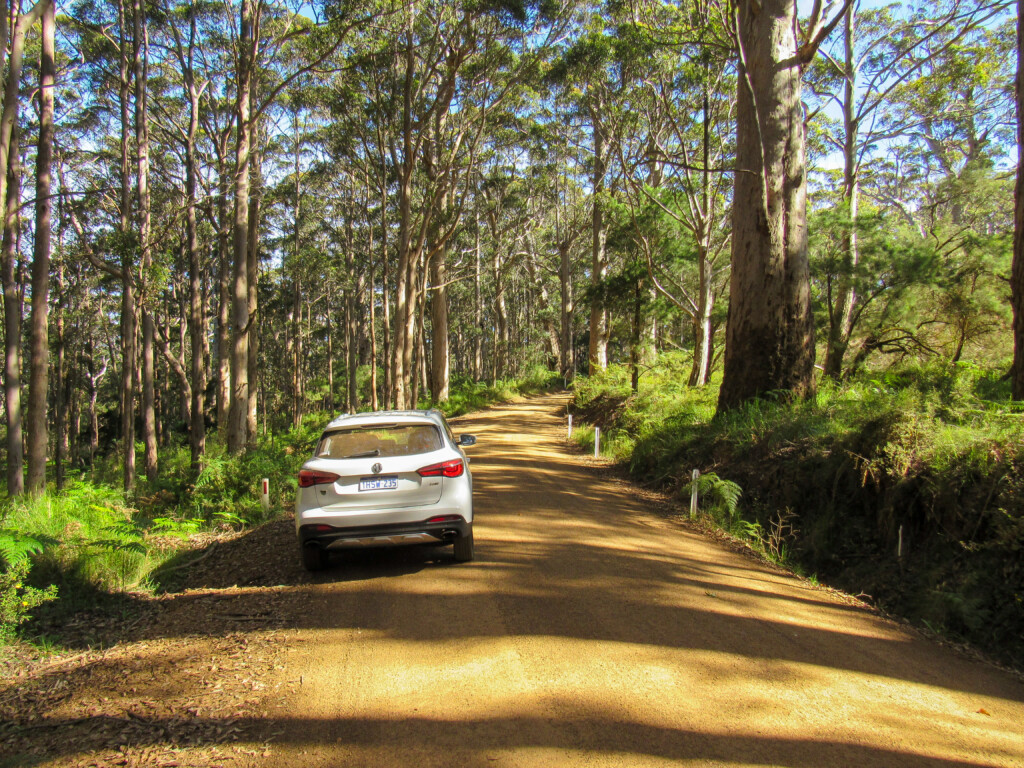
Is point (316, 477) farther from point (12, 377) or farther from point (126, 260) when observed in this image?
point (126, 260)

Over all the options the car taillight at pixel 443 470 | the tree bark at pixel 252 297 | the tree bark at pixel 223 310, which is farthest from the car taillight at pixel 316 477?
the tree bark at pixel 223 310

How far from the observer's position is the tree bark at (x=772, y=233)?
10.4 meters

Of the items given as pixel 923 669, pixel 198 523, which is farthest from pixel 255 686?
pixel 198 523

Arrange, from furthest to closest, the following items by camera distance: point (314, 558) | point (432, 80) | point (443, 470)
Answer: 1. point (432, 80)
2. point (314, 558)
3. point (443, 470)

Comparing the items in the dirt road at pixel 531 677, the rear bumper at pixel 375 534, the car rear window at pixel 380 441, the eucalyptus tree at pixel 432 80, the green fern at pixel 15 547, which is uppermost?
the eucalyptus tree at pixel 432 80

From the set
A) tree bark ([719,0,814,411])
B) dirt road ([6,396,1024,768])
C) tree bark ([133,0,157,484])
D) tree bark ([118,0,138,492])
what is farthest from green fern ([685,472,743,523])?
tree bark ([118,0,138,492])

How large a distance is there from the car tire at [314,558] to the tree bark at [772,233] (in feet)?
24.6

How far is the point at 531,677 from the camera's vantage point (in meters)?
3.81

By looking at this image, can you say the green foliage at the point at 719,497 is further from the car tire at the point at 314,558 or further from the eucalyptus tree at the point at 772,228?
the car tire at the point at 314,558

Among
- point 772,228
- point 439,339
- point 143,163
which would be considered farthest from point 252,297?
point 772,228

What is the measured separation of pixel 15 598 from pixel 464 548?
3452 millimetres

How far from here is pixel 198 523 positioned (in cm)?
838

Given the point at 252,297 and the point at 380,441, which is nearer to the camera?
the point at 380,441

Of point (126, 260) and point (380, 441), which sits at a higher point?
point (126, 260)
